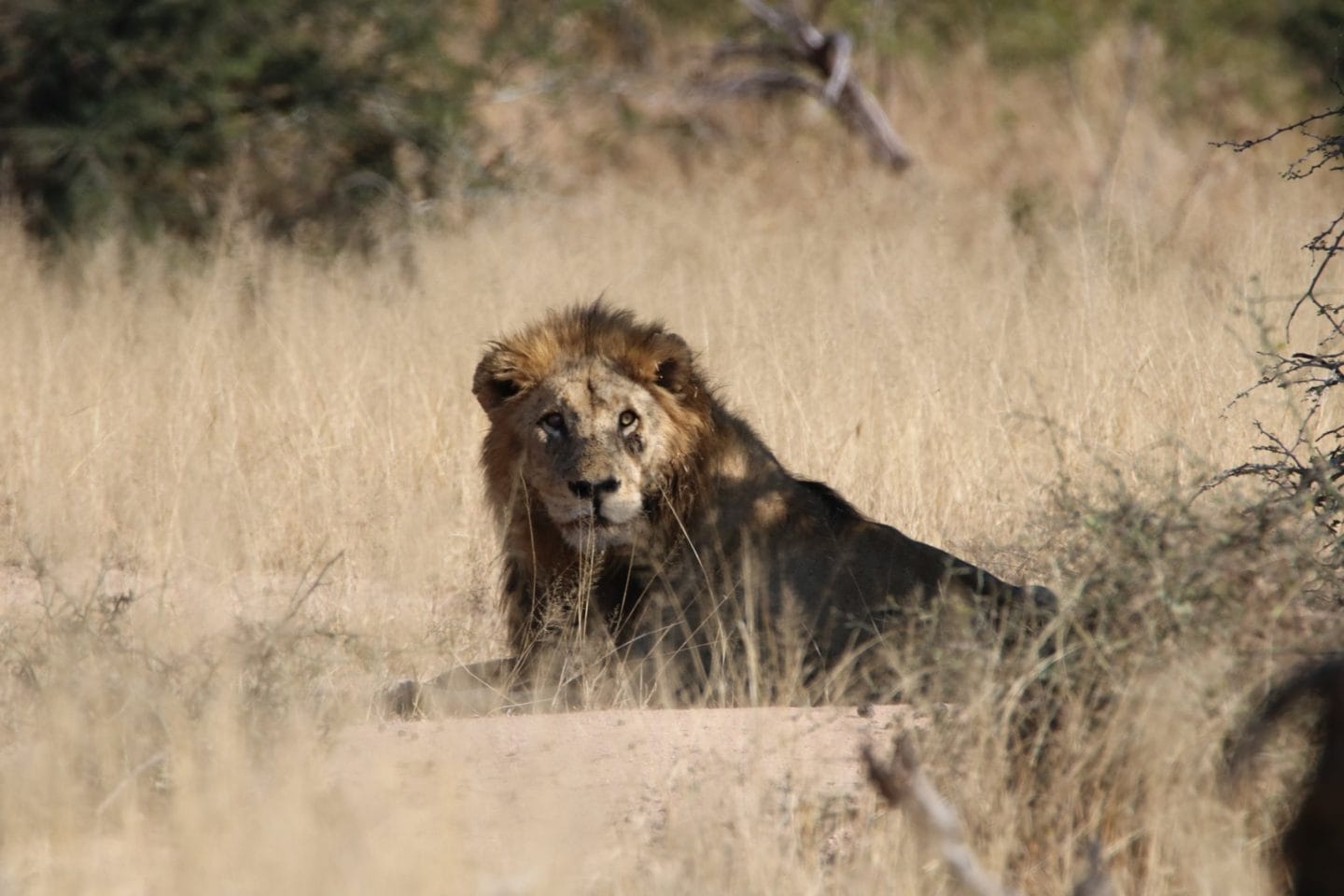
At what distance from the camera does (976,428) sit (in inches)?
317

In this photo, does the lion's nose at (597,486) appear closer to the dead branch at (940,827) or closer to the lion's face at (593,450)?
the lion's face at (593,450)

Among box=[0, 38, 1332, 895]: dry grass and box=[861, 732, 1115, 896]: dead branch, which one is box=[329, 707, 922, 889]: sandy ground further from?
box=[861, 732, 1115, 896]: dead branch

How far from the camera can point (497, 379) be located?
245 inches

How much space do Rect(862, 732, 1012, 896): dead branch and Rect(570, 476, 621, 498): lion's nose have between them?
240cm

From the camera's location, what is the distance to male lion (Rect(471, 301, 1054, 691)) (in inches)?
225

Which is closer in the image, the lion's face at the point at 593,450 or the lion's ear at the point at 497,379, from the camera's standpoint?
the lion's face at the point at 593,450

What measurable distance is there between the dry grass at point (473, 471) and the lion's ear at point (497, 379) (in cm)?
63

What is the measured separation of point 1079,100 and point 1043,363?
1097cm

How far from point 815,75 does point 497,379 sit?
13.3 meters

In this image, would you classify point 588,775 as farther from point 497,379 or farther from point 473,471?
point 473,471

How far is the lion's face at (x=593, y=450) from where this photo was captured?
5766mm

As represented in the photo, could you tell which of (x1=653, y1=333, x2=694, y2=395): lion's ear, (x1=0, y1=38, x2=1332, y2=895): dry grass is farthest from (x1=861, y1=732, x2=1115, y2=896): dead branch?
(x1=653, y1=333, x2=694, y2=395): lion's ear

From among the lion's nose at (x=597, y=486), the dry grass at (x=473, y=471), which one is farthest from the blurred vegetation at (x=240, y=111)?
the lion's nose at (x=597, y=486)

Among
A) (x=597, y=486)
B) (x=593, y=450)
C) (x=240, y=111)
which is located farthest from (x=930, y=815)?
(x=240, y=111)
